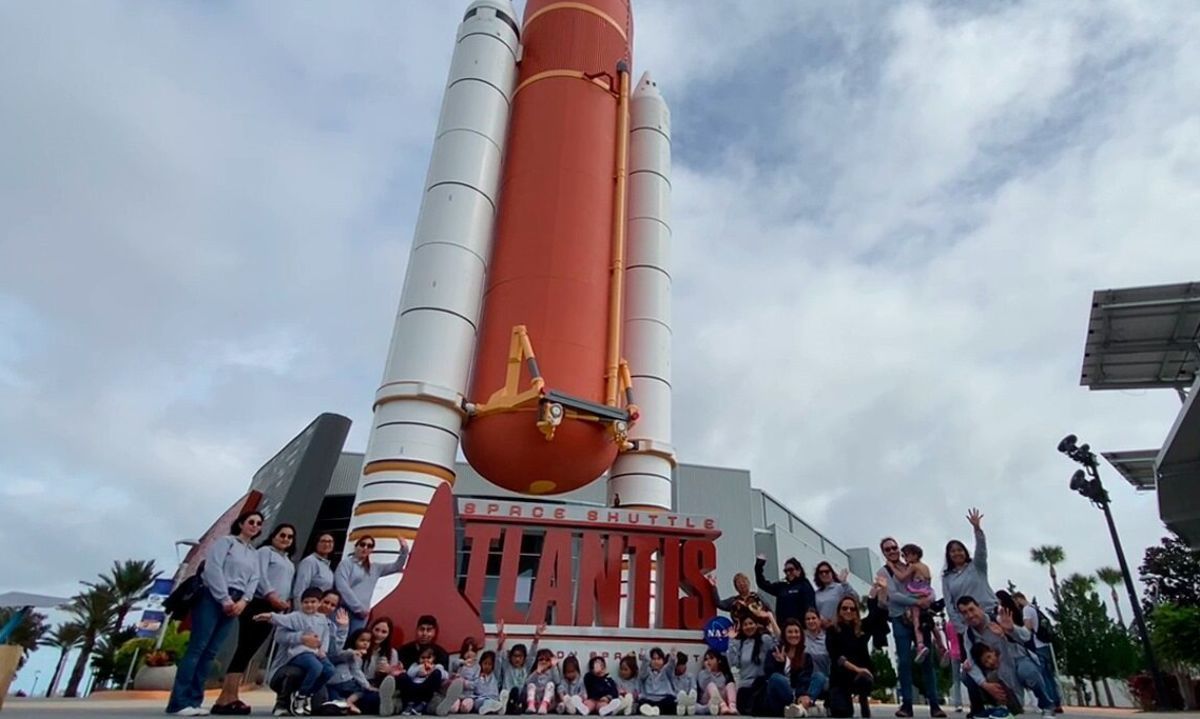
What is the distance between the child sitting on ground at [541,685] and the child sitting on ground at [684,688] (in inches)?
52.6

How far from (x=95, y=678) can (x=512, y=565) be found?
24338 millimetres

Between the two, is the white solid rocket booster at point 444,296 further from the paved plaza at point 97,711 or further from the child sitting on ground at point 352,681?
the child sitting on ground at point 352,681

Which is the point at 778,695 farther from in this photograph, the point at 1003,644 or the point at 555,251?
the point at 555,251

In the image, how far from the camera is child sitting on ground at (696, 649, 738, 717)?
298 inches

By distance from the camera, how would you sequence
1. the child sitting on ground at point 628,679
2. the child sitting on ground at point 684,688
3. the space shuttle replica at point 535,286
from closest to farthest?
the child sitting on ground at point 684,688, the child sitting on ground at point 628,679, the space shuttle replica at point 535,286

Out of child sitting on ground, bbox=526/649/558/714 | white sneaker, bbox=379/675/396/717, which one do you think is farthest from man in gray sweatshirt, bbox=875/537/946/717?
white sneaker, bbox=379/675/396/717

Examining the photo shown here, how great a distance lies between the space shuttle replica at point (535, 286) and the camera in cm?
1168

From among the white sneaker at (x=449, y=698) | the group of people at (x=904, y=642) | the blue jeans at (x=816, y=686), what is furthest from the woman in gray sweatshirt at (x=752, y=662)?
the white sneaker at (x=449, y=698)

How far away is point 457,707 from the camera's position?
711 centimetres

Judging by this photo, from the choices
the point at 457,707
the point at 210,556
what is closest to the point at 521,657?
the point at 457,707

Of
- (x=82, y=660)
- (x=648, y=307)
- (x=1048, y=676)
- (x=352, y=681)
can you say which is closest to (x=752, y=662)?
(x=1048, y=676)

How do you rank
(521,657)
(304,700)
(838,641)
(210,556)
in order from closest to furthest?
(210,556) < (304,700) < (838,641) < (521,657)

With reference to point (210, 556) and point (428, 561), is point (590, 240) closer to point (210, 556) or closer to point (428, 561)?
point (428, 561)

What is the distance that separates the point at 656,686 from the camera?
834 centimetres
